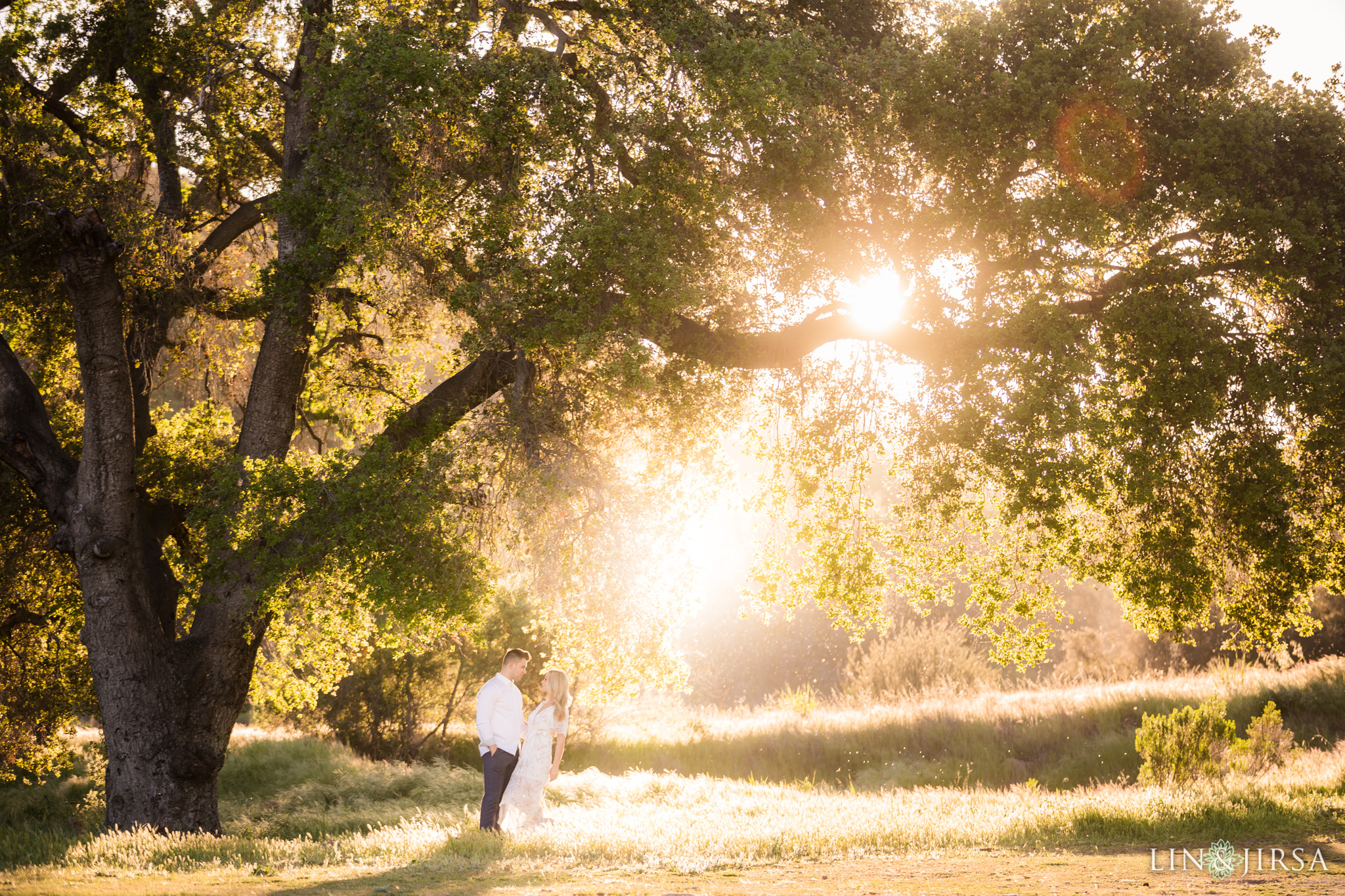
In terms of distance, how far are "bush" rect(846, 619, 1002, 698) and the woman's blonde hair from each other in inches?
841

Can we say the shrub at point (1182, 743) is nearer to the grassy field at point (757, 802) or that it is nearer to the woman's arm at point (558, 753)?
the grassy field at point (757, 802)

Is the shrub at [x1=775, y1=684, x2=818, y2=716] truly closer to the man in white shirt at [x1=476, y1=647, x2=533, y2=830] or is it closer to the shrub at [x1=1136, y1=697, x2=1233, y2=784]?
the shrub at [x1=1136, y1=697, x2=1233, y2=784]

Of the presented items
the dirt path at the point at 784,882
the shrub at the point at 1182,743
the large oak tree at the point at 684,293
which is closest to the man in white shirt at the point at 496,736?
the large oak tree at the point at 684,293

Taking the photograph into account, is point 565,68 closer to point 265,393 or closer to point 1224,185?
point 265,393

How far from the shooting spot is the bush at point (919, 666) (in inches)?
1169

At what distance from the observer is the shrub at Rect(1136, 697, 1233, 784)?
12.3m

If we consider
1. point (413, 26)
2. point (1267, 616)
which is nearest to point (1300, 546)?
point (1267, 616)

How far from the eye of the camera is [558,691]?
9.50 m

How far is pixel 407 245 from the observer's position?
36.0 feet

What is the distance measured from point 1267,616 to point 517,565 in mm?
8995

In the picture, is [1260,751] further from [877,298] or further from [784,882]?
[784,882]

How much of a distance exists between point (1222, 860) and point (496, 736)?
6.28m

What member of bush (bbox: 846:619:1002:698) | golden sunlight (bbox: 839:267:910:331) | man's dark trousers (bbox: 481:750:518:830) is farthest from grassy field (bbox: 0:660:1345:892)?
golden sunlight (bbox: 839:267:910:331)

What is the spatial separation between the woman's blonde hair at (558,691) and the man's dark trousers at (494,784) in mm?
684
